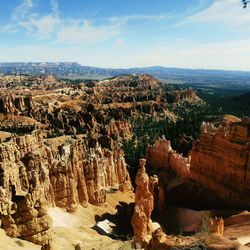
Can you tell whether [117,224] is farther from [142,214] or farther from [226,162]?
[226,162]

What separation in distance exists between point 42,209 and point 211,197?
21.0m

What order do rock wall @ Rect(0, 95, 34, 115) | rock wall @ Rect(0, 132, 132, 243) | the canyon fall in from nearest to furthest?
1. rock wall @ Rect(0, 132, 132, 243)
2. the canyon
3. rock wall @ Rect(0, 95, 34, 115)

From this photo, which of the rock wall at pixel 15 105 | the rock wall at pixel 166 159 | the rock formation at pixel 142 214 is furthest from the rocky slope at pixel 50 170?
the rock formation at pixel 142 214

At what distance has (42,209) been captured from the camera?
68.2 ft

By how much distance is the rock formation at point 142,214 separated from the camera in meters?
28.7

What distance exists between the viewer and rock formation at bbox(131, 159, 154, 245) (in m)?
28.7

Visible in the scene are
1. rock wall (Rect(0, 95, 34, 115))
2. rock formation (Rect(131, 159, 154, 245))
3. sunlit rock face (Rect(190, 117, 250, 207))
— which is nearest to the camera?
rock formation (Rect(131, 159, 154, 245))

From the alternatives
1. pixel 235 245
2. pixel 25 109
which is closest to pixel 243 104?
pixel 25 109

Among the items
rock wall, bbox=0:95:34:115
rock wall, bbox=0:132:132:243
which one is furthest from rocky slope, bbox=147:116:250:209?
rock wall, bbox=0:95:34:115

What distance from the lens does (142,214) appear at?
2898 centimetres

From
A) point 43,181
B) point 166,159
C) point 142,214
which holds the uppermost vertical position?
point 43,181

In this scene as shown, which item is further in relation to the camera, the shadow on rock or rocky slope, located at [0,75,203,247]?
the shadow on rock

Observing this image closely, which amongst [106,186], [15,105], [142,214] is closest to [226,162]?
[142,214]

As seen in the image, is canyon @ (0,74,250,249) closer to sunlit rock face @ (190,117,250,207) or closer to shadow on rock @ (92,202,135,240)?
sunlit rock face @ (190,117,250,207)
